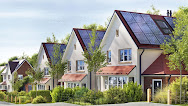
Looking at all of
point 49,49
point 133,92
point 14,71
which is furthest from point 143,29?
point 14,71

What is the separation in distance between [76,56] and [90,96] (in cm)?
1542

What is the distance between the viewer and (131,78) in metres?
34.9

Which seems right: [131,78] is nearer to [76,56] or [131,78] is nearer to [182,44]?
[182,44]

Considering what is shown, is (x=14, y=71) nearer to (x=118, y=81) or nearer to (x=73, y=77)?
(x=73, y=77)

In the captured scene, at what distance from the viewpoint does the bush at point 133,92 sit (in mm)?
31706

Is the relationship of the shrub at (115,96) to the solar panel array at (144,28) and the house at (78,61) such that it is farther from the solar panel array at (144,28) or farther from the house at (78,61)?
the house at (78,61)

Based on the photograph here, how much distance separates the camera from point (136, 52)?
34406 mm

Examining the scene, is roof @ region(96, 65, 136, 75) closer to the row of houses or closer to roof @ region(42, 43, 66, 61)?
the row of houses

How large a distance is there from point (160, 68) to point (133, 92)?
3.90 meters

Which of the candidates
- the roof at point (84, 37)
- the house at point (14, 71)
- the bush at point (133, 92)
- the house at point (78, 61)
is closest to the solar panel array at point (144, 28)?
the bush at point (133, 92)

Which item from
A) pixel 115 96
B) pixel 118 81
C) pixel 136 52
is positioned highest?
pixel 136 52

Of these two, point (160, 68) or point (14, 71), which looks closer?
point (160, 68)

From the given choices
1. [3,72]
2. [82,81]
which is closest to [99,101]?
[82,81]

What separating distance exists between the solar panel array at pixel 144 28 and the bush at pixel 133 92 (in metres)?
5.04
